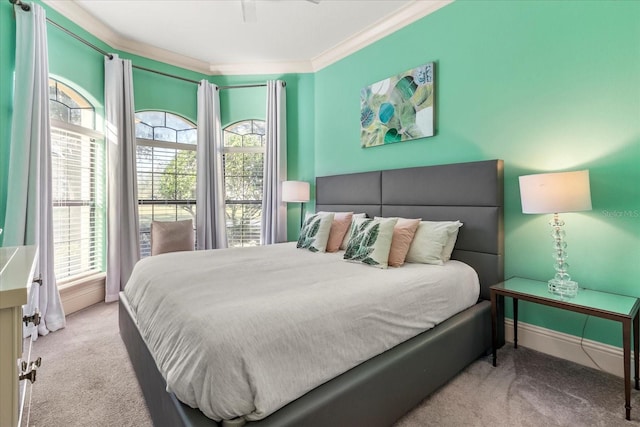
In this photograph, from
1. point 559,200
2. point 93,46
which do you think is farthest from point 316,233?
point 93,46

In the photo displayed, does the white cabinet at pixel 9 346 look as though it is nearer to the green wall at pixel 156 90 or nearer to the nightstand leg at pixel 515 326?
the green wall at pixel 156 90

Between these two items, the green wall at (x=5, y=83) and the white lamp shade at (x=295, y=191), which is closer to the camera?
the green wall at (x=5, y=83)

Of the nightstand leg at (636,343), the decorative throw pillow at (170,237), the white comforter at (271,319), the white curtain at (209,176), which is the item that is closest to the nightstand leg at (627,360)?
the nightstand leg at (636,343)

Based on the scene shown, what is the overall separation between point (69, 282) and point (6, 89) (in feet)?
6.06

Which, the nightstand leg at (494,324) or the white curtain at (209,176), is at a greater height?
the white curtain at (209,176)

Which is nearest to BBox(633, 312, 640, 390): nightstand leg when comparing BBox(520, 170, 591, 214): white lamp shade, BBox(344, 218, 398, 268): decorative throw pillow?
BBox(520, 170, 591, 214): white lamp shade

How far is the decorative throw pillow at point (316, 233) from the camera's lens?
110 inches

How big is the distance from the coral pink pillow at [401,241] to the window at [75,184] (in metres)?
3.18

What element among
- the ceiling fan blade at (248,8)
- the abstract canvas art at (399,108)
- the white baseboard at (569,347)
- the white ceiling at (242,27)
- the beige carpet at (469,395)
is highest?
the white ceiling at (242,27)

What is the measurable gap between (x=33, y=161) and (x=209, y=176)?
1853 mm

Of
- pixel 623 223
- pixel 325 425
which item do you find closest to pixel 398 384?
pixel 325 425

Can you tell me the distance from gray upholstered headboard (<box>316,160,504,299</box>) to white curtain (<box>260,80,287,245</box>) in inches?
54.1

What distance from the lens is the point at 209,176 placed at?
4.15m

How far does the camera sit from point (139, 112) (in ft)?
12.8
